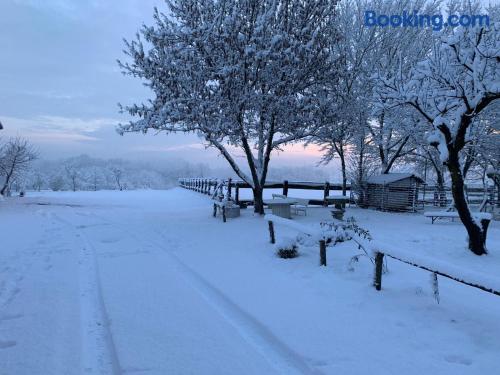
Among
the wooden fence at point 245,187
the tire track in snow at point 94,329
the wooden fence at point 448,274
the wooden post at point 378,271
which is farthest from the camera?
the wooden fence at point 245,187

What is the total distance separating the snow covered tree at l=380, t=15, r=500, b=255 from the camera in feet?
25.7

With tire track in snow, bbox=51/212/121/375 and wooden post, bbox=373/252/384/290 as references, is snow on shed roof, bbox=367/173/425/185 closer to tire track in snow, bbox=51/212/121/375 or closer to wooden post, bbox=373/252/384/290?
wooden post, bbox=373/252/384/290

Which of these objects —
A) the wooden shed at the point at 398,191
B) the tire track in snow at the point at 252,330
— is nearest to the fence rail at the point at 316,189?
the wooden shed at the point at 398,191

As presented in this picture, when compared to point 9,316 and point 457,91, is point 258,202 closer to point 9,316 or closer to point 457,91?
point 457,91

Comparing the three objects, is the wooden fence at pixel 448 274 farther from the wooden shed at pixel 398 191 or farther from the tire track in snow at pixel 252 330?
the wooden shed at pixel 398 191

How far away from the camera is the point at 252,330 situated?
13.7 ft

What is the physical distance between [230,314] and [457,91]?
7411 mm

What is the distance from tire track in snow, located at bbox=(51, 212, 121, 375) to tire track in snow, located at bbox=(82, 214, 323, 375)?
4.58ft

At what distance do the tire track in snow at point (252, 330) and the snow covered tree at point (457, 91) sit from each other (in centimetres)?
672

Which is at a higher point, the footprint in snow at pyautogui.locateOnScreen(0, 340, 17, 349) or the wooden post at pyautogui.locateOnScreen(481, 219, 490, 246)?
the wooden post at pyautogui.locateOnScreen(481, 219, 490, 246)

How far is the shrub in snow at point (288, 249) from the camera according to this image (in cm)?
746

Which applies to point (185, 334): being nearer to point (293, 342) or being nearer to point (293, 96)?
point (293, 342)

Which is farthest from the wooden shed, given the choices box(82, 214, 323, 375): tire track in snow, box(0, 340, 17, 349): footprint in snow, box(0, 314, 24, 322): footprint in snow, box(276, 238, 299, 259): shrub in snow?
box(0, 340, 17, 349): footprint in snow

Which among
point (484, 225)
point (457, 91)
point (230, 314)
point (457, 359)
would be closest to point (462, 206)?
point (484, 225)
